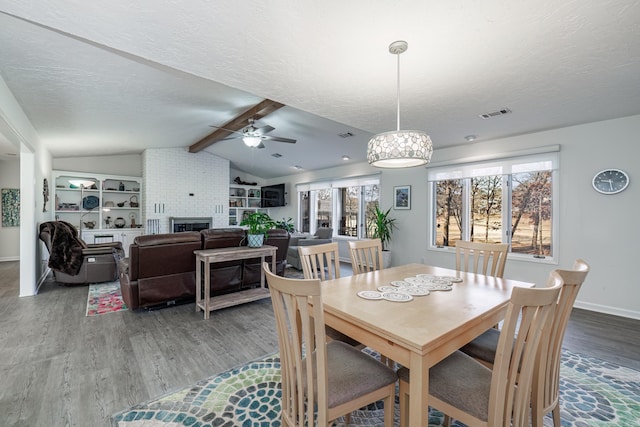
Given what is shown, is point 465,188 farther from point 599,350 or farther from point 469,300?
point 469,300

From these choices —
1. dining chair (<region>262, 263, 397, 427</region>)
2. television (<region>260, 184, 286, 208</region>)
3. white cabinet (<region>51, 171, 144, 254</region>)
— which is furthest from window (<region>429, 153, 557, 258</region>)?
white cabinet (<region>51, 171, 144, 254</region>)

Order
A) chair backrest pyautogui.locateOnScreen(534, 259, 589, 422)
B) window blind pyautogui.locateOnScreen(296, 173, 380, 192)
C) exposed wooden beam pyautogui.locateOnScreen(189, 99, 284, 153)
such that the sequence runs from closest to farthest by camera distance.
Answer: chair backrest pyautogui.locateOnScreen(534, 259, 589, 422) → exposed wooden beam pyautogui.locateOnScreen(189, 99, 284, 153) → window blind pyautogui.locateOnScreen(296, 173, 380, 192)

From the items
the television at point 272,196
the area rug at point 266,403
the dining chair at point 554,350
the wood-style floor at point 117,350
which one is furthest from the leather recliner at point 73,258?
the dining chair at point 554,350

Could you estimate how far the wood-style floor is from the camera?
1.86m

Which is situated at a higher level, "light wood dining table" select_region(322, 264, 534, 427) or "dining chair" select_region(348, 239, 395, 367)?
"dining chair" select_region(348, 239, 395, 367)

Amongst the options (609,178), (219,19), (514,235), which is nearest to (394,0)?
(219,19)


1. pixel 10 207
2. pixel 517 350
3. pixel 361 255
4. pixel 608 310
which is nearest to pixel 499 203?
pixel 608 310

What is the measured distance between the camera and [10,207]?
21.8 ft

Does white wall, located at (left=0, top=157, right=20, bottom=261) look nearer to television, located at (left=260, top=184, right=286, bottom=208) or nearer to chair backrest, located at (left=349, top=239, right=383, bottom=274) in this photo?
television, located at (left=260, top=184, right=286, bottom=208)

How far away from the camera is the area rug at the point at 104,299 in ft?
11.4

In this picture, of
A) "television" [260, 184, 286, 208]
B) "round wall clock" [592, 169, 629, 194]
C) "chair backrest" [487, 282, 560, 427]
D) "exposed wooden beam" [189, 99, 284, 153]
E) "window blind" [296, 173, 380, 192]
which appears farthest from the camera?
"television" [260, 184, 286, 208]

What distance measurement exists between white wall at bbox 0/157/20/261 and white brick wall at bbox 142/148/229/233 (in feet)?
8.97

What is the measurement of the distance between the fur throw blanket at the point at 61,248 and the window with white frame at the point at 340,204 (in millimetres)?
5212

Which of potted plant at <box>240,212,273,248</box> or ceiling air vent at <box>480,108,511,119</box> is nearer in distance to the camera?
ceiling air vent at <box>480,108,511,119</box>
